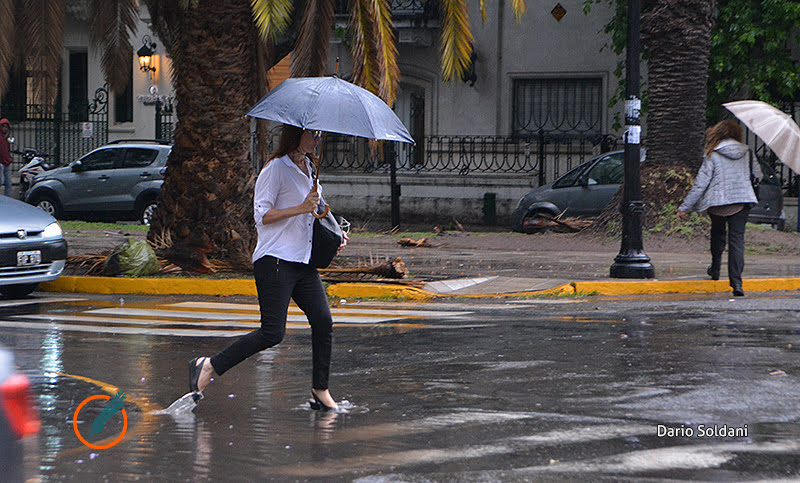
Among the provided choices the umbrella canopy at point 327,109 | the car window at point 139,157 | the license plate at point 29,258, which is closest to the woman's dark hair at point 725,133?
the umbrella canopy at point 327,109

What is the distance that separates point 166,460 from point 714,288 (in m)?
8.40

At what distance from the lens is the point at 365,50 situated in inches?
493

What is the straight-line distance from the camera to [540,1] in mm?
25281

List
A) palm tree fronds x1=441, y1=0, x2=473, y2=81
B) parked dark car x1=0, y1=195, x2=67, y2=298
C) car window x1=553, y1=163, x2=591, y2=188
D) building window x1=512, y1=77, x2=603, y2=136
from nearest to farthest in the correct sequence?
parked dark car x1=0, y1=195, x2=67, y2=298 → palm tree fronds x1=441, y1=0, x2=473, y2=81 → car window x1=553, y1=163, x2=591, y2=188 → building window x1=512, y1=77, x2=603, y2=136

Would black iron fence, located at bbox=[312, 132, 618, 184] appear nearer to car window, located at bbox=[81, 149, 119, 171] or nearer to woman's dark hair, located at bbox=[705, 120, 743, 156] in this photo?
car window, located at bbox=[81, 149, 119, 171]

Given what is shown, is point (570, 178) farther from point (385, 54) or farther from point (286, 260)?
point (286, 260)

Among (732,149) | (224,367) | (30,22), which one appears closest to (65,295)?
(30,22)

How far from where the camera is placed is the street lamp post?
12.7 metres

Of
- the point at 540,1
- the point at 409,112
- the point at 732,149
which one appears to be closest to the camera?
the point at 732,149

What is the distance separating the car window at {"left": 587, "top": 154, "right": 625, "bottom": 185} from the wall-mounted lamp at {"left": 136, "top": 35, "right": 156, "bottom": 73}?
13350 millimetres

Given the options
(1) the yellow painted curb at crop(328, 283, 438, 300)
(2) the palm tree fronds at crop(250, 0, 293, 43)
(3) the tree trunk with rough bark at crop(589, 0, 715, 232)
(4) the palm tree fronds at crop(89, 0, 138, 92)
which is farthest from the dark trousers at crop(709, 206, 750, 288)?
(4) the palm tree fronds at crop(89, 0, 138, 92)

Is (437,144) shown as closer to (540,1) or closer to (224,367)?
(540,1)

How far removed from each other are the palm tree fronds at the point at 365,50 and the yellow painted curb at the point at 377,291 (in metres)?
2.24

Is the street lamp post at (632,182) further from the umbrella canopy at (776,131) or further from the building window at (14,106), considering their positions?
the building window at (14,106)
